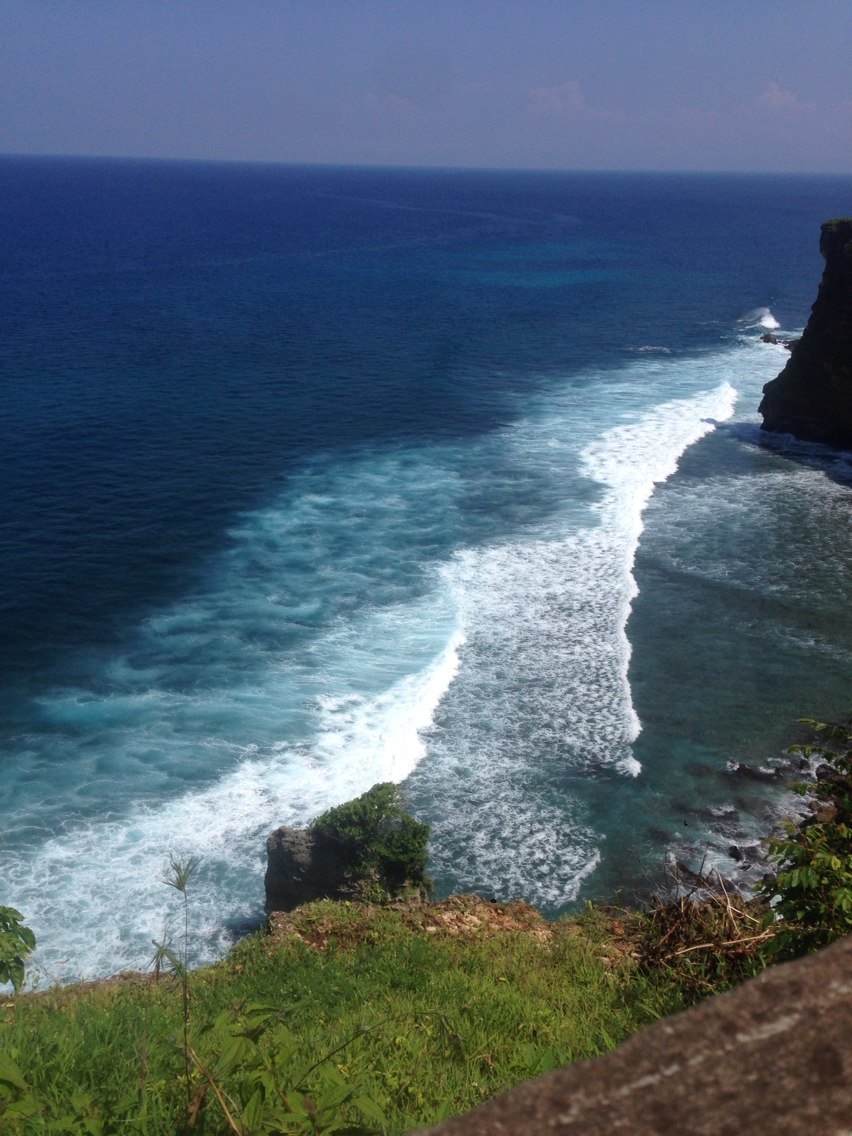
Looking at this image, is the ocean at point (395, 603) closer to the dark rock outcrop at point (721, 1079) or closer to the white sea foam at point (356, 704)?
the white sea foam at point (356, 704)

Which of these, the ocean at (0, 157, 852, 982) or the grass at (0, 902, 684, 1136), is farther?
the ocean at (0, 157, 852, 982)

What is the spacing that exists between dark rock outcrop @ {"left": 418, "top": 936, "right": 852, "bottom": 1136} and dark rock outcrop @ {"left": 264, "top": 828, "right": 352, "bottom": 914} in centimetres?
1454

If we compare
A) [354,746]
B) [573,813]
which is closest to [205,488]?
[354,746]

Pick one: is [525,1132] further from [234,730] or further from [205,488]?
[205,488]

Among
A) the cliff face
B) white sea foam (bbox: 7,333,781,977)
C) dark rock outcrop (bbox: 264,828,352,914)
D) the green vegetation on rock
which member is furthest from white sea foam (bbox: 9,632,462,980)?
the cliff face

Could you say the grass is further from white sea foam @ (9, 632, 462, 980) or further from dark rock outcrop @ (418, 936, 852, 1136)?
white sea foam @ (9, 632, 462, 980)

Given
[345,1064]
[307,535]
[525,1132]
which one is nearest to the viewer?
[525,1132]

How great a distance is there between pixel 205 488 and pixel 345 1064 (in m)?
32.6

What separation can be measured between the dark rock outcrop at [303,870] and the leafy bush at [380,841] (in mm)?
199

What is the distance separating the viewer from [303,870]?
16984 millimetres

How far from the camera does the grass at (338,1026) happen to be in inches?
212

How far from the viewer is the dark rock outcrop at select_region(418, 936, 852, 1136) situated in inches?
98.7

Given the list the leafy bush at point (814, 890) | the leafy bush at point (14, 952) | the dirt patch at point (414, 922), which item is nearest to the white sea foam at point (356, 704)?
the dirt patch at point (414, 922)

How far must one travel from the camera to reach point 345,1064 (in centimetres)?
697
